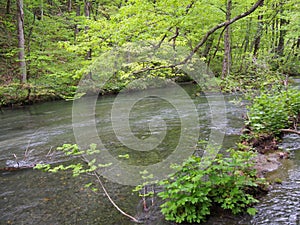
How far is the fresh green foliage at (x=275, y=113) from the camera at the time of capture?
217 inches

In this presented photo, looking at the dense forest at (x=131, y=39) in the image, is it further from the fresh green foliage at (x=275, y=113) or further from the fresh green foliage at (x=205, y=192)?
the fresh green foliage at (x=205, y=192)

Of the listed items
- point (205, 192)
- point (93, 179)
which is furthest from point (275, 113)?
point (93, 179)

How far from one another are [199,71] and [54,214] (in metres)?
15.6

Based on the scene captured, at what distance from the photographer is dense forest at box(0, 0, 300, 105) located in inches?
203

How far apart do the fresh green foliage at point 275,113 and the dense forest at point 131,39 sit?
41.7 inches

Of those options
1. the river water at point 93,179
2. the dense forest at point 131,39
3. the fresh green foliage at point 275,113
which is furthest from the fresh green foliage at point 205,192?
the fresh green foliage at point 275,113

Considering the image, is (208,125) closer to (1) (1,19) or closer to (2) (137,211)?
(2) (137,211)

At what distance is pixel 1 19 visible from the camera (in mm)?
17953

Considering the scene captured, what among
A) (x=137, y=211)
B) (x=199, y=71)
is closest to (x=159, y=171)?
(x=137, y=211)

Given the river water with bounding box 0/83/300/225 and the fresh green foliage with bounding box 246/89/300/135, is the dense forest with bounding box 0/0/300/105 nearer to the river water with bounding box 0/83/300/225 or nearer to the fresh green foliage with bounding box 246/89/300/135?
the fresh green foliage with bounding box 246/89/300/135

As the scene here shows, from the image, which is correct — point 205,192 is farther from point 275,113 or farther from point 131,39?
point 131,39

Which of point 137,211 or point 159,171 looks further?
point 159,171

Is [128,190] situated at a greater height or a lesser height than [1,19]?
lesser

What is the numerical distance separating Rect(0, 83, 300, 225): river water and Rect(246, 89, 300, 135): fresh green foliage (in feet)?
1.33
